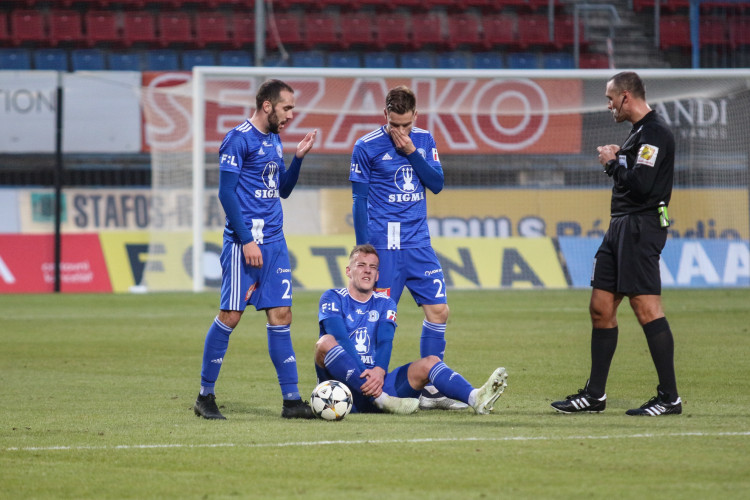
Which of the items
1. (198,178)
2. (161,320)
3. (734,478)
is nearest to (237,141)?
(734,478)

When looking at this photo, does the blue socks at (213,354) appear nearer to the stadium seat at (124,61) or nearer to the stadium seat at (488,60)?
the stadium seat at (124,61)

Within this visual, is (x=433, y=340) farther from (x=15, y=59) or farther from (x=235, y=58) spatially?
(x=15, y=59)

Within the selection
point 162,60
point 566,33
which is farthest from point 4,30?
point 566,33

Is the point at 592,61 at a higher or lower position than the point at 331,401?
higher

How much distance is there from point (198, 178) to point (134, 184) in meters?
2.78

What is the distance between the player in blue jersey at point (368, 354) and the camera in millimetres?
6527

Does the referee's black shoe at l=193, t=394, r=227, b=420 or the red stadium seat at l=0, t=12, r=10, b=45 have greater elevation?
the red stadium seat at l=0, t=12, r=10, b=45

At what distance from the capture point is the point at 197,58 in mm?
23734

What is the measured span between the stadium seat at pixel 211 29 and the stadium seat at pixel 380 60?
9.80 feet

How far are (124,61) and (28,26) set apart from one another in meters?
2.48

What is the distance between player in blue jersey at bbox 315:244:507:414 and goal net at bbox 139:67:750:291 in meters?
11.0

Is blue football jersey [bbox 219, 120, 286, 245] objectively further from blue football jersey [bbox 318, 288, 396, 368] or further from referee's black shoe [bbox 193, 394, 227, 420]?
referee's black shoe [bbox 193, 394, 227, 420]

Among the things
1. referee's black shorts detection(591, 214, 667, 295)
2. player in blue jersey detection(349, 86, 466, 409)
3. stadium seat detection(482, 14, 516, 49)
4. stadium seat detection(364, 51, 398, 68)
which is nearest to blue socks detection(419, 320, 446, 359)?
player in blue jersey detection(349, 86, 466, 409)

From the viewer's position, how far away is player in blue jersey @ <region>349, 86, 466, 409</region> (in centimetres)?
725
